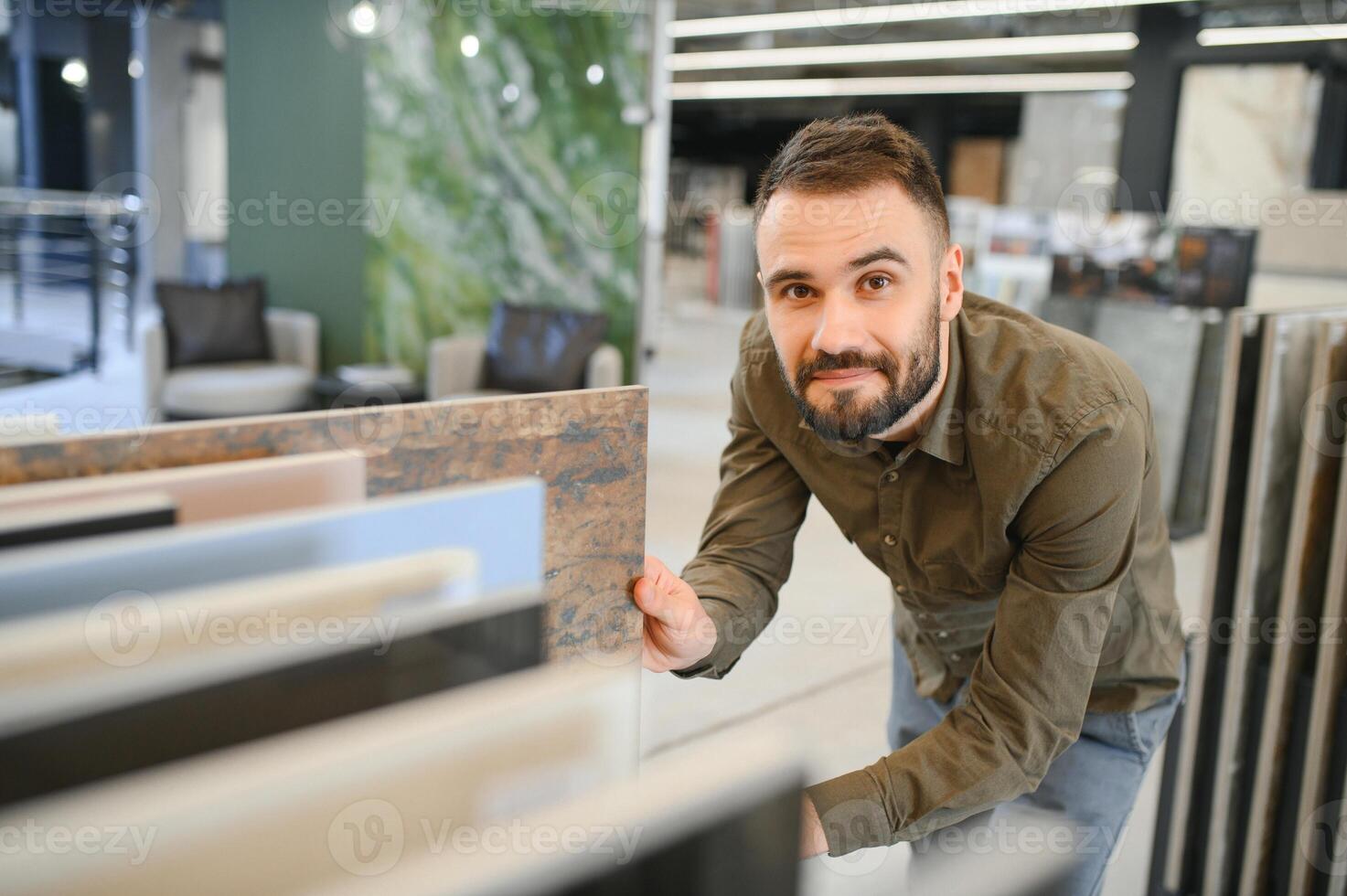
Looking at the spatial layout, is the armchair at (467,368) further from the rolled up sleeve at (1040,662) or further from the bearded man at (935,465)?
the rolled up sleeve at (1040,662)

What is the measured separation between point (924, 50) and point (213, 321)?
28.9 feet

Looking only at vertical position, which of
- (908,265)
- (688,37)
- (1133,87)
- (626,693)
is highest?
(688,37)

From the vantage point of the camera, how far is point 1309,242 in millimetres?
5977

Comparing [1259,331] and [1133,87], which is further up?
[1133,87]

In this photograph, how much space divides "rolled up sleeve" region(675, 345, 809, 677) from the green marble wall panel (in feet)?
14.7

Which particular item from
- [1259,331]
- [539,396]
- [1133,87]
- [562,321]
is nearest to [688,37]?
[1133,87]

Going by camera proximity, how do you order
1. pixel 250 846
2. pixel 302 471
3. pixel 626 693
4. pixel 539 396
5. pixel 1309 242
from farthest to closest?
Result: pixel 1309 242, pixel 539 396, pixel 302 471, pixel 626 693, pixel 250 846

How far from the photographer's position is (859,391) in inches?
53.6

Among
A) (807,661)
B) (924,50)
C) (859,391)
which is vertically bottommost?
(807,661)

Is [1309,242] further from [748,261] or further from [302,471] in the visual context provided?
[748,261]

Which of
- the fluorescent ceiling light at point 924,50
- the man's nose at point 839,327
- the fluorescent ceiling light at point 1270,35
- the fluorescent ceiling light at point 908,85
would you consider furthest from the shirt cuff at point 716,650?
the fluorescent ceiling light at point 908,85

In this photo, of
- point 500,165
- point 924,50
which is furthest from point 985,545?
point 924,50

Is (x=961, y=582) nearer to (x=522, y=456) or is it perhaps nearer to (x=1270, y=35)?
(x=522, y=456)

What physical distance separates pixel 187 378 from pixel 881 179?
15.7 ft
